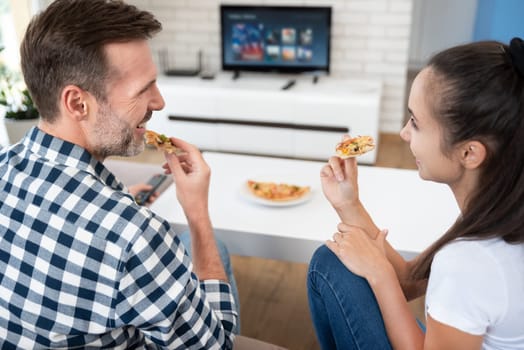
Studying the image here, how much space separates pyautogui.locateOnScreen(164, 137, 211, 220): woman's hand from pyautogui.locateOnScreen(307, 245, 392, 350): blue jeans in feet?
1.08

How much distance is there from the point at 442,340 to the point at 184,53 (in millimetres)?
3701

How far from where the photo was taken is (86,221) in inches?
35.9

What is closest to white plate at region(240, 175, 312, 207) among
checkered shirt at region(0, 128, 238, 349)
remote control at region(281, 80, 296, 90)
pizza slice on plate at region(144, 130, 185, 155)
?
pizza slice on plate at region(144, 130, 185, 155)

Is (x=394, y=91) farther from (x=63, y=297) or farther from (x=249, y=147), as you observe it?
(x=63, y=297)

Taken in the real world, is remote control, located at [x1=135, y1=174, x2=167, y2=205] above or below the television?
below

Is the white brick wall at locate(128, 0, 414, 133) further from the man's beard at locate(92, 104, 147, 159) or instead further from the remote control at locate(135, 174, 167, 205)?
the man's beard at locate(92, 104, 147, 159)

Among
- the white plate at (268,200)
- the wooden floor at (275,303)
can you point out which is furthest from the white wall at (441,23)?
the white plate at (268,200)

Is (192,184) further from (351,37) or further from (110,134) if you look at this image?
(351,37)

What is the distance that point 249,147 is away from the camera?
3.85m

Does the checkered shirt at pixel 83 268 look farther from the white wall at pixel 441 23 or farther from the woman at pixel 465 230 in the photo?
the white wall at pixel 441 23

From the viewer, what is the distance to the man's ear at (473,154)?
1.03 meters

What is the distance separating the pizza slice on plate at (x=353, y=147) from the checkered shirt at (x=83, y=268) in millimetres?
681

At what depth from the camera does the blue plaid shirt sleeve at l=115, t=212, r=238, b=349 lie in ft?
2.98

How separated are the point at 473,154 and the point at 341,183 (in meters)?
0.49
